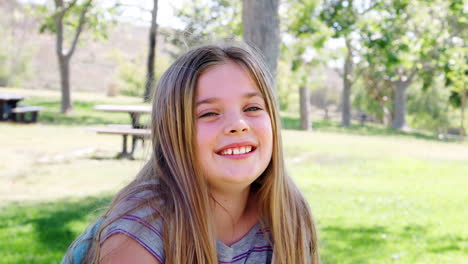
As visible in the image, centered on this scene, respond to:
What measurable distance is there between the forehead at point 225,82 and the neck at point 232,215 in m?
0.36

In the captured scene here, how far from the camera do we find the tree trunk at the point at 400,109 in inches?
1299

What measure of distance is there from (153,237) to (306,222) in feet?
2.44

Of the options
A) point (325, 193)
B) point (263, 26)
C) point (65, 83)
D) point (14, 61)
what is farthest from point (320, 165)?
point (14, 61)

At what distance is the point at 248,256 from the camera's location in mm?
1935

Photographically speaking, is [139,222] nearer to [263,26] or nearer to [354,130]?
[263,26]

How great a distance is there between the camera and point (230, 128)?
1808 millimetres

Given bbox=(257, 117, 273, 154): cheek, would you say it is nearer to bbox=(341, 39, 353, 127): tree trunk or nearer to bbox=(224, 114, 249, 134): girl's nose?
bbox=(224, 114, 249, 134): girl's nose

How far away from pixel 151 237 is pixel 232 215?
448 millimetres

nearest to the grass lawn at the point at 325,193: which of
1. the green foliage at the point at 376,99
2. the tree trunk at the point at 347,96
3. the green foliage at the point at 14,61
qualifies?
the tree trunk at the point at 347,96

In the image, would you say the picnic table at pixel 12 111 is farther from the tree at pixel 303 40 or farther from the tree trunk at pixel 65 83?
the tree at pixel 303 40

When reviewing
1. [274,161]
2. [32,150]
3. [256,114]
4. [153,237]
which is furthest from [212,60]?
[32,150]

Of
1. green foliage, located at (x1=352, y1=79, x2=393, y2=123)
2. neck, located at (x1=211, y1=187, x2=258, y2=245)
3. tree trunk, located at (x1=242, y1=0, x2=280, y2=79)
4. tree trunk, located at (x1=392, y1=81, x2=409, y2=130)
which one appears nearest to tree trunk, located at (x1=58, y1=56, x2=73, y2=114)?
tree trunk, located at (x1=242, y1=0, x2=280, y2=79)

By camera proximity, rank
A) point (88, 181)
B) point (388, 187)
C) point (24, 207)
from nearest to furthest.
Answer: point (24, 207) < point (88, 181) < point (388, 187)

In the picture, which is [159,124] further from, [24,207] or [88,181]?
[88,181]
